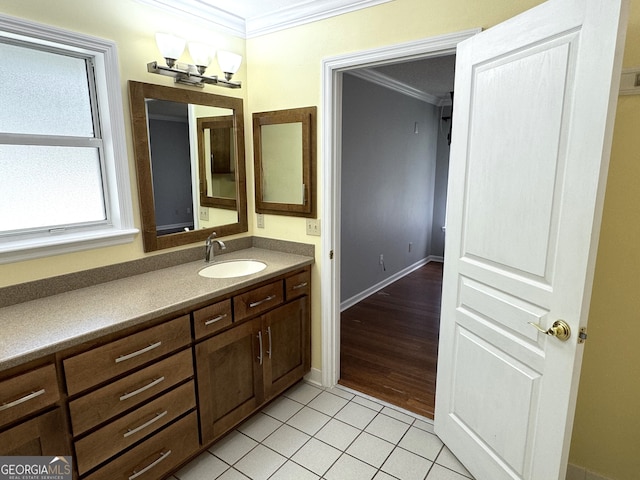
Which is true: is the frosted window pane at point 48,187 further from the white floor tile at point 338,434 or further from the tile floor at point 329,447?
the white floor tile at point 338,434

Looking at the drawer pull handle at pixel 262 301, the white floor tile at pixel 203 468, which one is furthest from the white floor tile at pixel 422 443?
the drawer pull handle at pixel 262 301

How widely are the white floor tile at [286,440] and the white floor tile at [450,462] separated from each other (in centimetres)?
71

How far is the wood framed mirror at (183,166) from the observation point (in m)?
2.07

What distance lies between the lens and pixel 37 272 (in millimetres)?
1724

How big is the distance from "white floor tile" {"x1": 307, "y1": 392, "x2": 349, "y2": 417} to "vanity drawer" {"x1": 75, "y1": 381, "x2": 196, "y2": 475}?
2.79ft

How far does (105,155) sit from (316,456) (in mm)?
1914

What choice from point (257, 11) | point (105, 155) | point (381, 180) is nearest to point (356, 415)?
point (105, 155)

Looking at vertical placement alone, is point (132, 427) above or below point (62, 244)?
below

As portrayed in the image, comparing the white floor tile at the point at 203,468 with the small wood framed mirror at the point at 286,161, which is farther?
the small wood framed mirror at the point at 286,161

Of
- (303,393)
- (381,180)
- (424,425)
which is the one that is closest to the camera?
(424,425)

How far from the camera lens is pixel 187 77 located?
2.14m

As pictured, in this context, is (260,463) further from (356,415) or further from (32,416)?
(32,416)

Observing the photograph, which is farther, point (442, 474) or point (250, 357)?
point (250, 357)

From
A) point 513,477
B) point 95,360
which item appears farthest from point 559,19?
point 95,360
